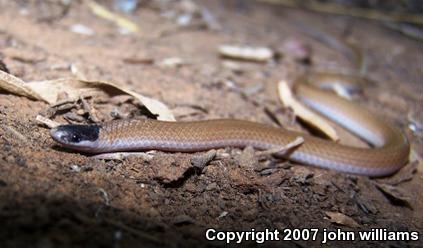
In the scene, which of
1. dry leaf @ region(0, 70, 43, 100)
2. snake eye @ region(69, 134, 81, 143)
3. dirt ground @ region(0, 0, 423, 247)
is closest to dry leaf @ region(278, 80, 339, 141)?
dirt ground @ region(0, 0, 423, 247)

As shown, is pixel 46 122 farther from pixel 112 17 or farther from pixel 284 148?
pixel 112 17

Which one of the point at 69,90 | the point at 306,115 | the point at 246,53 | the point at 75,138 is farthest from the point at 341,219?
the point at 246,53

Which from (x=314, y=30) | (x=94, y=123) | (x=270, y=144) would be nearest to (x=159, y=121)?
(x=94, y=123)

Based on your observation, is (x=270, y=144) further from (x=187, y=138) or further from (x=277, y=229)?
(x=277, y=229)

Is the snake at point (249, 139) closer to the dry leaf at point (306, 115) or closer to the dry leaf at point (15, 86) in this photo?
the dry leaf at point (306, 115)

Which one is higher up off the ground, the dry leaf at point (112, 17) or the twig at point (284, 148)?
the dry leaf at point (112, 17)
